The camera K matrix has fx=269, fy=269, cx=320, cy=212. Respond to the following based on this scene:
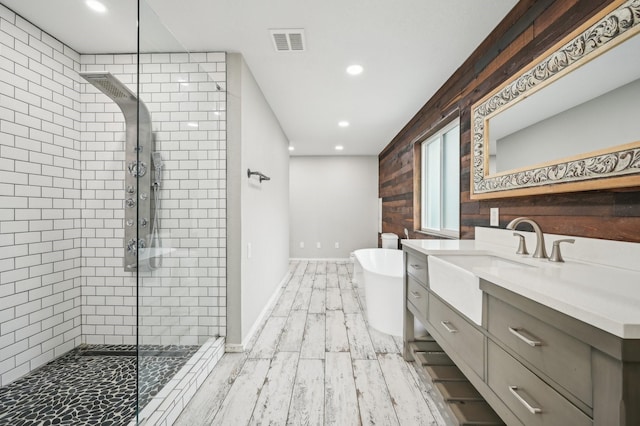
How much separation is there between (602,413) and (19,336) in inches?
111

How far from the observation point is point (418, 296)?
187 cm

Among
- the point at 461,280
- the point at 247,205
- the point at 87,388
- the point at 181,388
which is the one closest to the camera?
the point at 461,280

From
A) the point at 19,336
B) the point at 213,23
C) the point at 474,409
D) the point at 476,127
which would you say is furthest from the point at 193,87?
the point at 474,409

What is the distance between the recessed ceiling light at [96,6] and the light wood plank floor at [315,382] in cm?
262

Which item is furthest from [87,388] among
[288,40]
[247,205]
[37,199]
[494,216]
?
[494,216]

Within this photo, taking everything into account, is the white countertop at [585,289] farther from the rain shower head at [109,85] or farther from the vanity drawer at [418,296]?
the rain shower head at [109,85]

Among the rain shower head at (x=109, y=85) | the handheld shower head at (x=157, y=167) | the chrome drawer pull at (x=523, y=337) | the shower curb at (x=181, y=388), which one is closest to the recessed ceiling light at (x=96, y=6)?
the rain shower head at (x=109, y=85)

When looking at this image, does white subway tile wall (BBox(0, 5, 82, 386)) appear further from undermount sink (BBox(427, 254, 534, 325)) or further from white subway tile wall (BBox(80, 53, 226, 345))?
undermount sink (BBox(427, 254, 534, 325))

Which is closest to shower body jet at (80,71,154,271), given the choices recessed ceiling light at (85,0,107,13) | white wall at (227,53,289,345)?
recessed ceiling light at (85,0,107,13)

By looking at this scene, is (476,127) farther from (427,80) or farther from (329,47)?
Result: (329,47)

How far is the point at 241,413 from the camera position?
1.57 meters

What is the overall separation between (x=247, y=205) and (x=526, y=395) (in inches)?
85.7

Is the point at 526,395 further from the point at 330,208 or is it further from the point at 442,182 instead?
the point at 330,208

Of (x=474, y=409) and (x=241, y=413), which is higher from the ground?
(x=474, y=409)
